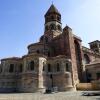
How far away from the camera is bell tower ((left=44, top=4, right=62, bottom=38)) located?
45.6 m

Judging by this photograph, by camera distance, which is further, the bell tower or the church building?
the bell tower

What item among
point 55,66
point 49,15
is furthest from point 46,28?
point 55,66

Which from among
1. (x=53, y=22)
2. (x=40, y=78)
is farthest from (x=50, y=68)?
(x=53, y=22)

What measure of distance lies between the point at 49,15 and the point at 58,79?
23.0 m

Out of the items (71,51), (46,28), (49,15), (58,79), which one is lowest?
(58,79)

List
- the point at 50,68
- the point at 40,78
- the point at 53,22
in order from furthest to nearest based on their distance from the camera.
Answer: the point at 53,22 → the point at 50,68 → the point at 40,78

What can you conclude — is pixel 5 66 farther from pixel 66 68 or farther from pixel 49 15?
pixel 49 15

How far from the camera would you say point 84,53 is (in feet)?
140

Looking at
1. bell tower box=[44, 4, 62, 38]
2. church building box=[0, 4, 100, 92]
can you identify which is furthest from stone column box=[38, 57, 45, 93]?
bell tower box=[44, 4, 62, 38]

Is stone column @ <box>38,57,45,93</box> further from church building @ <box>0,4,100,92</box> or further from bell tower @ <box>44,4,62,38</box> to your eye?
bell tower @ <box>44,4,62,38</box>

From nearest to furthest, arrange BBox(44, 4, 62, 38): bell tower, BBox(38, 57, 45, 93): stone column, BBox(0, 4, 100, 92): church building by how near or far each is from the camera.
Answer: BBox(38, 57, 45, 93): stone column
BBox(0, 4, 100, 92): church building
BBox(44, 4, 62, 38): bell tower

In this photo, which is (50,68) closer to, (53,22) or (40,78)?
(40,78)

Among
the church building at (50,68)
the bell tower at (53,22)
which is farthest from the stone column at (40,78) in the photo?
the bell tower at (53,22)

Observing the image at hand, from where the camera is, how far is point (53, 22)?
46.1m
